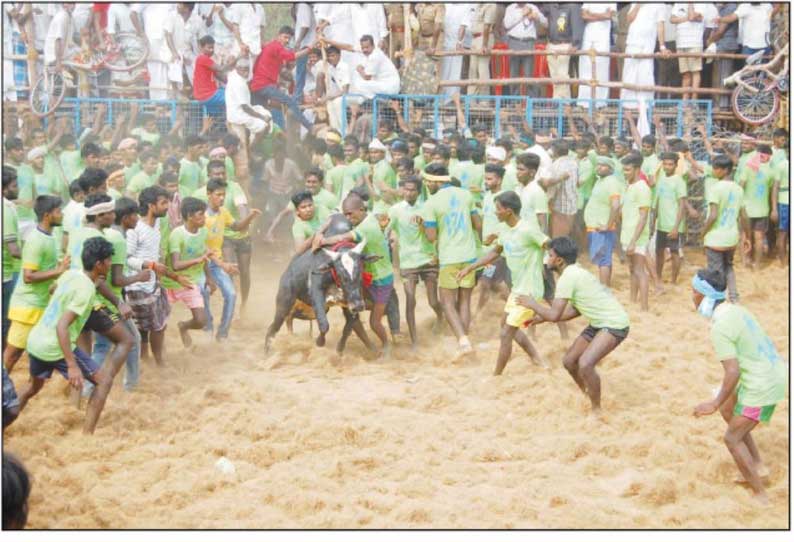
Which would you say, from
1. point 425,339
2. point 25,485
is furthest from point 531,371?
point 25,485

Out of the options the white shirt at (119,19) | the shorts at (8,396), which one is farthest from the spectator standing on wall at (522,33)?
the shorts at (8,396)

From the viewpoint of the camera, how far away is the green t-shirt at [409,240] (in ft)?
34.1

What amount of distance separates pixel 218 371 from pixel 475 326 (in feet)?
9.87

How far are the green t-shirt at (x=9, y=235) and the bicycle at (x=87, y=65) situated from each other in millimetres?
5838

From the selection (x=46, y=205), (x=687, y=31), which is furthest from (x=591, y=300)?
(x=687, y=31)

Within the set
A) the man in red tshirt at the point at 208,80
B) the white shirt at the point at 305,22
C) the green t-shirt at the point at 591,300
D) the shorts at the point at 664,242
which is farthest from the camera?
the white shirt at the point at 305,22

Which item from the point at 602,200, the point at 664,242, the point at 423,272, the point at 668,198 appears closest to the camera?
the point at 423,272

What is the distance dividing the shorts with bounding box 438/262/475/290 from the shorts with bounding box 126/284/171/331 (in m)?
2.71

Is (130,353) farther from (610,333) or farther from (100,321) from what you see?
(610,333)

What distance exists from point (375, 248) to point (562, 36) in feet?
25.5

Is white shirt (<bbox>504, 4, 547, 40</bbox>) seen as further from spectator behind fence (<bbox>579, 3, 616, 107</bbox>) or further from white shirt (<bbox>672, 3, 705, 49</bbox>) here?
white shirt (<bbox>672, 3, 705, 49</bbox>)

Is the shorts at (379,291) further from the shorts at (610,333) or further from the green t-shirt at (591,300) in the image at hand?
the shorts at (610,333)

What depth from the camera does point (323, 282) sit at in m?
9.82

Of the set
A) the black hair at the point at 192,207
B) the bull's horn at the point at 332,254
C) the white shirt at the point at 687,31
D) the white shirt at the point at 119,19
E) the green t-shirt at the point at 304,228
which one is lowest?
the bull's horn at the point at 332,254
